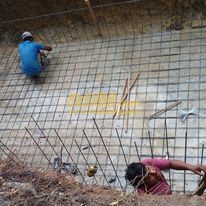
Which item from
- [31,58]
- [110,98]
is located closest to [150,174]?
[110,98]

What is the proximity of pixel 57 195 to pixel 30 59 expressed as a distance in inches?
184

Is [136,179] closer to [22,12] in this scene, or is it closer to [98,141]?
[98,141]

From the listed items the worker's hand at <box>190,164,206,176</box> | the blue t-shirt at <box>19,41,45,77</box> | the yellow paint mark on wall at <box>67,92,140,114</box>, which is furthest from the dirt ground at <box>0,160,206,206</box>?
the blue t-shirt at <box>19,41,45,77</box>

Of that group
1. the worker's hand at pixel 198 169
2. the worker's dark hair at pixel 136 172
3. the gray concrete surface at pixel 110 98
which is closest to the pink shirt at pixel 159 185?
the worker's dark hair at pixel 136 172

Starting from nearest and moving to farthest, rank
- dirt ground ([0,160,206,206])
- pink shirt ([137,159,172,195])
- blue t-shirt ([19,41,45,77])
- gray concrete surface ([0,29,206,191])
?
dirt ground ([0,160,206,206]) < pink shirt ([137,159,172,195]) < gray concrete surface ([0,29,206,191]) < blue t-shirt ([19,41,45,77])

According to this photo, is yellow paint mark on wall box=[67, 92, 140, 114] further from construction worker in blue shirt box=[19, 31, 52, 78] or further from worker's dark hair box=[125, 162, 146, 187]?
worker's dark hair box=[125, 162, 146, 187]

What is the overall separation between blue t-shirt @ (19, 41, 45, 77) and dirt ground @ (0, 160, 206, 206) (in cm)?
410

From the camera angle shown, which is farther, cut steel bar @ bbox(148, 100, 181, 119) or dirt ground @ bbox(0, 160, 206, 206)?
cut steel bar @ bbox(148, 100, 181, 119)

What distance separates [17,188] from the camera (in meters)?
4.42

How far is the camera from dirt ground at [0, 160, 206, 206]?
4332mm

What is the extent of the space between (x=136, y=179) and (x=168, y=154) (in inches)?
75.2

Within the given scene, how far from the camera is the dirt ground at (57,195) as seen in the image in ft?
14.2

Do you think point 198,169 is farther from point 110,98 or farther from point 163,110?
point 110,98

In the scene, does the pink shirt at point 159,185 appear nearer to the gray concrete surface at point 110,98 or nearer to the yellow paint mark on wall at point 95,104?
the gray concrete surface at point 110,98
